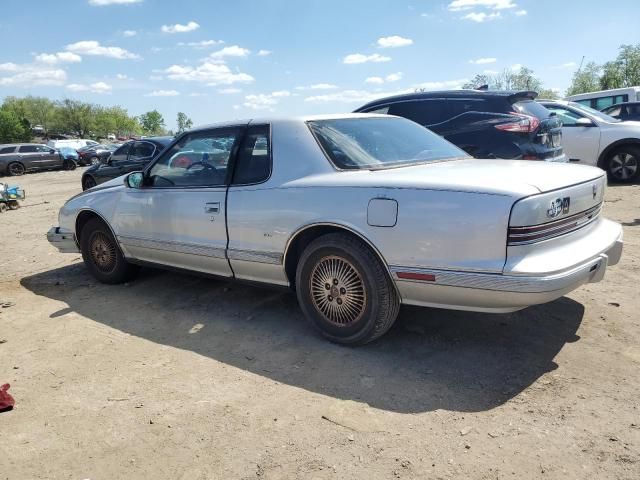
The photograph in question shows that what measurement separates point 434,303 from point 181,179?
251cm

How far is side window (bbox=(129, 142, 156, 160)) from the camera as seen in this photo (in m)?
11.4

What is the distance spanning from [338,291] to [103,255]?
3.02m

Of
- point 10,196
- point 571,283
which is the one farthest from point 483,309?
point 10,196

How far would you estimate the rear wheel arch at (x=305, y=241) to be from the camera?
10.5 ft

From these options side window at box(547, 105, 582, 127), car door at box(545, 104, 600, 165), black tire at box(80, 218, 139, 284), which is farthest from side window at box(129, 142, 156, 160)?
side window at box(547, 105, 582, 127)

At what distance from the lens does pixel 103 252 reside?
5301 mm

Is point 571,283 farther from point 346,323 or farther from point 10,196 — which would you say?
point 10,196

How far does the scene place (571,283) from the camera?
2873 millimetres

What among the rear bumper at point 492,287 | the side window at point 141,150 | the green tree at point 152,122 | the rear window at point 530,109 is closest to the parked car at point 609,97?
the rear window at point 530,109

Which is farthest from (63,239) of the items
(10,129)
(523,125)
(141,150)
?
(10,129)

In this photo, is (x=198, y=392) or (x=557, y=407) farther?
(x=198, y=392)

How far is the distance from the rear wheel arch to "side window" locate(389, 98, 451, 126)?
13.9 ft

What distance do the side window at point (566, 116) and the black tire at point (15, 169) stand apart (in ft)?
82.4

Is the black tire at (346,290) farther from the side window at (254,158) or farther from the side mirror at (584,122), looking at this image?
the side mirror at (584,122)
